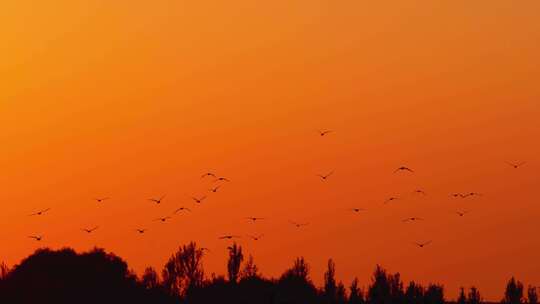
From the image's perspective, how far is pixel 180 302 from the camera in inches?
5797

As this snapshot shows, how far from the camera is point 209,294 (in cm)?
15975

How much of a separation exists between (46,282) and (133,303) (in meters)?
13.8

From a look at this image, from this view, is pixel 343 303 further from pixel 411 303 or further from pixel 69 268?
pixel 69 268

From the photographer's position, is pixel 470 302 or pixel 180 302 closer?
pixel 180 302

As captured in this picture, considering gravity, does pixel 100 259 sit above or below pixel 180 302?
above

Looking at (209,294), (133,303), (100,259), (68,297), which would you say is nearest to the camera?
(68,297)

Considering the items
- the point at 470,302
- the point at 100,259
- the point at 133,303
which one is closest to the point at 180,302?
the point at 133,303

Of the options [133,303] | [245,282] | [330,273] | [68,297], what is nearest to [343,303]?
[330,273]

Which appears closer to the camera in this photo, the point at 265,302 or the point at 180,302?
the point at 180,302

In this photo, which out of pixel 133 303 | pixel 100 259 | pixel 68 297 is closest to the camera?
pixel 68 297

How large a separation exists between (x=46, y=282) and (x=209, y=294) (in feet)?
75.7

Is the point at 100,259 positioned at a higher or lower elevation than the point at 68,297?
higher

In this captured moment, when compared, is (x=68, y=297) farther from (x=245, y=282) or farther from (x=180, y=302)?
(x=245, y=282)

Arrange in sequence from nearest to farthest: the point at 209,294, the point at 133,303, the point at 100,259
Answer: the point at 133,303 < the point at 209,294 < the point at 100,259
